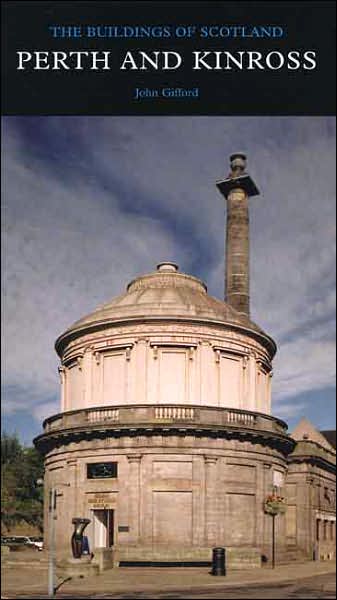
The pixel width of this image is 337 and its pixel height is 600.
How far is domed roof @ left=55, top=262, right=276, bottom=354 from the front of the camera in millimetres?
43750

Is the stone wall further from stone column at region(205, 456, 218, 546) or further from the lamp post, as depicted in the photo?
the lamp post

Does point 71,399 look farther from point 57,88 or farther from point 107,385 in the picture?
point 57,88

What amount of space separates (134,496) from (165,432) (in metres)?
3.45

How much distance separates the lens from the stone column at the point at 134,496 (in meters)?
38.6

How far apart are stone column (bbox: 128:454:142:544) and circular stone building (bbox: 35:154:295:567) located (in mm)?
49

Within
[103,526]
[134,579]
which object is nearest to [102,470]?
[103,526]

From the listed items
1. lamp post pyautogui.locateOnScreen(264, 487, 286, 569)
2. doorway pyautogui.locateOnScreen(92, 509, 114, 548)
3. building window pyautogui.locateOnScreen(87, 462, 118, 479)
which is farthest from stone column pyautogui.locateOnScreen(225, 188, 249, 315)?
doorway pyautogui.locateOnScreen(92, 509, 114, 548)

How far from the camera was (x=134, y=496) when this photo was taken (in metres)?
38.8

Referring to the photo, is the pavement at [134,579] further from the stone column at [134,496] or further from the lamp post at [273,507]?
the stone column at [134,496]

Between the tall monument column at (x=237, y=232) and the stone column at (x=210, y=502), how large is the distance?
59.6 feet

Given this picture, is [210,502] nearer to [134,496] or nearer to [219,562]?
[134,496]

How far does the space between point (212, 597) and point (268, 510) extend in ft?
53.8

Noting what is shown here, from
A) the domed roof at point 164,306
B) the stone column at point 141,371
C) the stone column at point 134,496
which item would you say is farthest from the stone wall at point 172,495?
the domed roof at point 164,306

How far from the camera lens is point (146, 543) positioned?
126 ft
